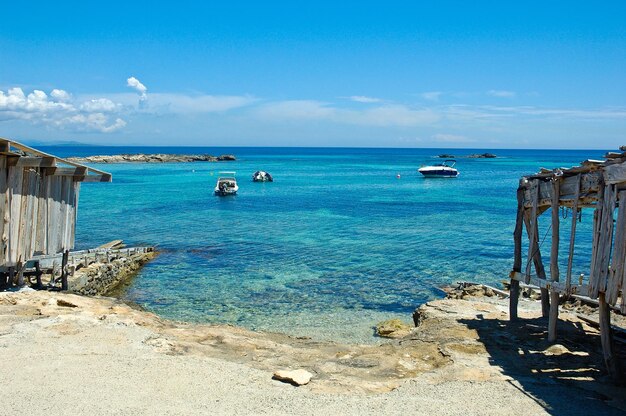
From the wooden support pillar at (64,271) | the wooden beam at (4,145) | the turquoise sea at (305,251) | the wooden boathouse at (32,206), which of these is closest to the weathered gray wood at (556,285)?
the turquoise sea at (305,251)

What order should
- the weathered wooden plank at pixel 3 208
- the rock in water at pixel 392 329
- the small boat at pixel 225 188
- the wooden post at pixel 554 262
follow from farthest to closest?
the small boat at pixel 225 188 < the rock in water at pixel 392 329 < the weathered wooden plank at pixel 3 208 < the wooden post at pixel 554 262

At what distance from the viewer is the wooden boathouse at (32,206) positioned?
48.1 ft

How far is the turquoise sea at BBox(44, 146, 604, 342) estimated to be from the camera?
20.3 meters

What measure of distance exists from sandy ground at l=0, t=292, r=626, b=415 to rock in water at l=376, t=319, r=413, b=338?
5.54 ft

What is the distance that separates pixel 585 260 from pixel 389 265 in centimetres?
1021

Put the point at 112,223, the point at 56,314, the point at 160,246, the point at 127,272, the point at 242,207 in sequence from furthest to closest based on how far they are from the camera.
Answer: the point at 242,207 < the point at 112,223 < the point at 160,246 < the point at 127,272 < the point at 56,314

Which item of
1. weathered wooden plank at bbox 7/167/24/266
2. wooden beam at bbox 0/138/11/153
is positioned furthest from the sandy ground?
wooden beam at bbox 0/138/11/153

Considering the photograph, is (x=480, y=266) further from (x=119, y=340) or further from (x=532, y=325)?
(x=119, y=340)

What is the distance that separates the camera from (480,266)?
2748cm

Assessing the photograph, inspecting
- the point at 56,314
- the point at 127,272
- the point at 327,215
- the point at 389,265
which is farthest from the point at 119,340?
the point at 327,215

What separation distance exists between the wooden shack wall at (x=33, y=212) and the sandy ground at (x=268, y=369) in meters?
1.60

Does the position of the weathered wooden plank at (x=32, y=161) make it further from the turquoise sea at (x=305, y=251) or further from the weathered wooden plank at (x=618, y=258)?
the weathered wooden plank at (x=618, y=258)

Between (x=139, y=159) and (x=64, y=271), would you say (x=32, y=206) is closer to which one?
(x=64, y=271)

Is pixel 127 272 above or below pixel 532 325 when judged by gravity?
below
